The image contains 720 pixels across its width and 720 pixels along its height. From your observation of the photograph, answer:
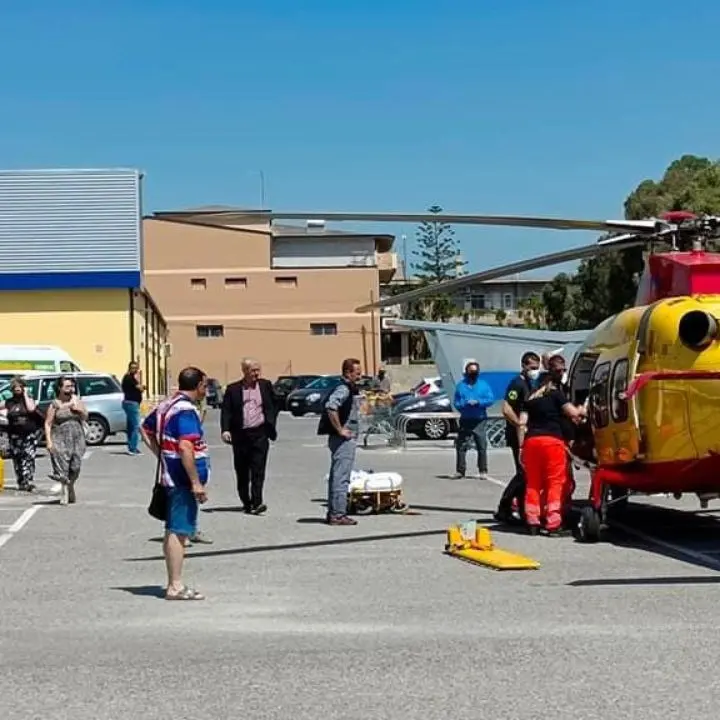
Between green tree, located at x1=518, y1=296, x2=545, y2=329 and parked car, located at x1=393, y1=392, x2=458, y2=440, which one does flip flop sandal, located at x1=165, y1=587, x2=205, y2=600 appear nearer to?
parked car, located at x1=393, y1=392, x2=458, y2=440

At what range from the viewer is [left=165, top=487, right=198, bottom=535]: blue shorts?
32.9ft

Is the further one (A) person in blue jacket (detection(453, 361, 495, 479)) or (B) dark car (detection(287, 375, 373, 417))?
(B) dark car (detection(287, 375, 373, 417))

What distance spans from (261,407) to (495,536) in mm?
3602

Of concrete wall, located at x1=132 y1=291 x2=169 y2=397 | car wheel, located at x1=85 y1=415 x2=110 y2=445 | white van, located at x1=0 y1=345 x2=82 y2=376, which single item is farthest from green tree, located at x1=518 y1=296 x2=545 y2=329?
car wheel, located at x1=85 y1=415 x2=110 y2=445

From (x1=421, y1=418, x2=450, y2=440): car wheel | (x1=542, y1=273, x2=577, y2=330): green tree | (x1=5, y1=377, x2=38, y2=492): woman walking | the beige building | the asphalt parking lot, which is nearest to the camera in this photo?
the asphalt parking lot

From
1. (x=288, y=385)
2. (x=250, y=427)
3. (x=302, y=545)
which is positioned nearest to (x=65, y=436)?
(x=250, y=427)

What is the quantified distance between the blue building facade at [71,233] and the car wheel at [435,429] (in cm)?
1716

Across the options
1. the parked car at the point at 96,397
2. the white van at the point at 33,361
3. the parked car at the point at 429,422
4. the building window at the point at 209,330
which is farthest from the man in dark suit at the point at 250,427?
the building window at the point at 209,330

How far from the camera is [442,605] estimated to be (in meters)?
9.86

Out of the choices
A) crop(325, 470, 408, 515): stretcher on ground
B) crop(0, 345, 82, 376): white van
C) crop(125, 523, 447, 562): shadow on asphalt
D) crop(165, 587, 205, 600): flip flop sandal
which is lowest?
crop(125, 523, 447, 562): shadow on asphalt

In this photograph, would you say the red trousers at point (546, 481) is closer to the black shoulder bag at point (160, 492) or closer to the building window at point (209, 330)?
the black shoulder bag at point (160, 492)

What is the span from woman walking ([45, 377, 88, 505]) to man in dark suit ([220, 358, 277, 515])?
2.54 m

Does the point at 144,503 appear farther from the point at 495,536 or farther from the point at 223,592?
the point at 223,592

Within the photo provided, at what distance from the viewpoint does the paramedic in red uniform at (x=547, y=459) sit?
13758mm
